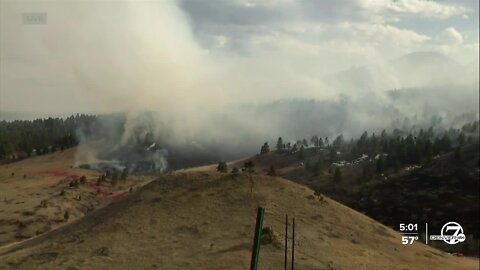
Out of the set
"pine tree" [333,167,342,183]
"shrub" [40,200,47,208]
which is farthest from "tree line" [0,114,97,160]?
"pine tree" [333,167,342,183]

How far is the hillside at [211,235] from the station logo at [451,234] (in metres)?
21.0

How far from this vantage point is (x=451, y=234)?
7500 centimetres

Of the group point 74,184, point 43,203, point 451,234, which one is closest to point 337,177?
point 451,234

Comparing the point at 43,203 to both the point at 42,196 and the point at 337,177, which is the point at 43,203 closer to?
the point at 42,196

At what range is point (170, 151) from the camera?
171 metres

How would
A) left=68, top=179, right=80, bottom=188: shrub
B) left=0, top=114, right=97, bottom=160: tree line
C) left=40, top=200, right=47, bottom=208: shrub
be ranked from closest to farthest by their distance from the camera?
left=40, top=200, right=47, bottom=208: shrub
left=68, top=179, right=80, bottom=188: shrub
left=0, top=114, right=97, bottom=160: tree line

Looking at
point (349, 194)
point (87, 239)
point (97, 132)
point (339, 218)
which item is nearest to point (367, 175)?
point (349, 194)

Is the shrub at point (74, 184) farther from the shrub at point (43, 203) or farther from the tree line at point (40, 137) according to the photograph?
the tree line at point (40, 137)

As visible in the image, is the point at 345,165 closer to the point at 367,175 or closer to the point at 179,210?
the point at 367,175

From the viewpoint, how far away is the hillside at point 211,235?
3641cm

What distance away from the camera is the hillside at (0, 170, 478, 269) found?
3641 centimetres

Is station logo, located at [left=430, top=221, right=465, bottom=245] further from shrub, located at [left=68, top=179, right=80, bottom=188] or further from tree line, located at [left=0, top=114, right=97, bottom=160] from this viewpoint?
tree line, located at [left=0, top=114, right=97, bottom=160]

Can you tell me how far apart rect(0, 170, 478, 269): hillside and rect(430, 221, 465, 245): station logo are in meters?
21.0

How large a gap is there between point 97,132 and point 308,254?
154 meters
